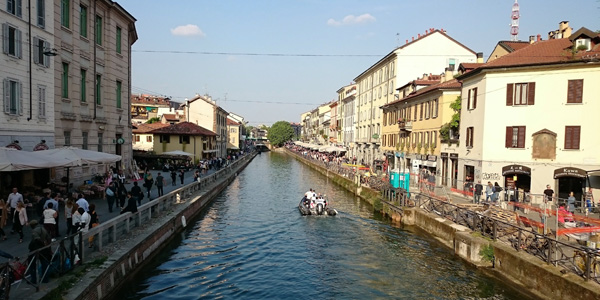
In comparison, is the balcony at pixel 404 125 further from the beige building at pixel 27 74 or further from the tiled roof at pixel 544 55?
the beige building at pixel 27 74

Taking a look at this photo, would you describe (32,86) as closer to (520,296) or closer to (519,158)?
(520,296)

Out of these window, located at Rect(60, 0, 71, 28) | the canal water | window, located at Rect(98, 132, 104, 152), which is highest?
window, located at Rect(60, 0, 71, 28)


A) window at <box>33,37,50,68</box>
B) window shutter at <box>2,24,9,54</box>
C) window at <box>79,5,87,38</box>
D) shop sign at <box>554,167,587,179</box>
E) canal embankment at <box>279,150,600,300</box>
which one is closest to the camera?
canal embankment at <box>279,150,600,300</box>

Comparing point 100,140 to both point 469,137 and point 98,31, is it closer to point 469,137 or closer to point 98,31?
point 98,31

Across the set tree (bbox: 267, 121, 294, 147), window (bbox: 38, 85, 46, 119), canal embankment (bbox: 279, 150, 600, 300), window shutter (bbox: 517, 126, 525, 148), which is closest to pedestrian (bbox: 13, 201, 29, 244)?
window (bbox: 38, 85, 46, 119)

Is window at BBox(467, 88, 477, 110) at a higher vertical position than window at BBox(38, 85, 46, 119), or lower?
higher

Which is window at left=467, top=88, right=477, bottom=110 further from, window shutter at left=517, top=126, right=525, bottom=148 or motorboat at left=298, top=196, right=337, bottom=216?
motorboat at left=298, top=196, right=337, bottom=216

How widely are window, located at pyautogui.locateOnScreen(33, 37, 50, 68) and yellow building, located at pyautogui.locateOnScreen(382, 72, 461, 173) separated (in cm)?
2577

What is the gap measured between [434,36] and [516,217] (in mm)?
39182

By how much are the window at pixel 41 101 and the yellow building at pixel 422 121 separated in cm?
2537

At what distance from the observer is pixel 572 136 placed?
24.4 meters

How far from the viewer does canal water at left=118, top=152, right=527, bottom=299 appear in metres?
13.6

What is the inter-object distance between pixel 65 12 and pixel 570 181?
3149 centimetres

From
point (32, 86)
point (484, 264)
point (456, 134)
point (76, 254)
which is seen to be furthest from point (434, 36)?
point (76, 254)
